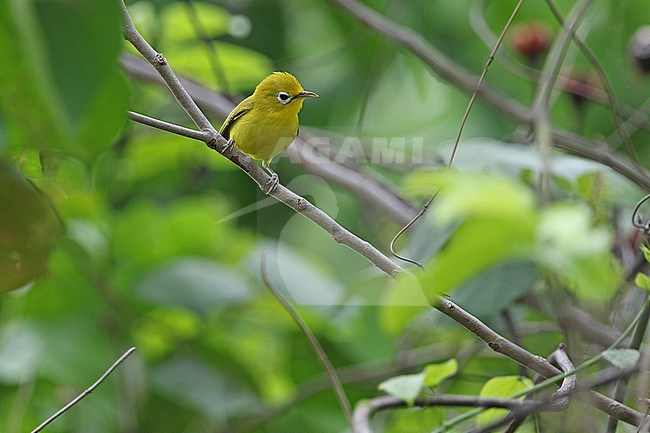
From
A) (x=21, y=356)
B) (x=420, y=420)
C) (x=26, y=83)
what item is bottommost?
(x=21, y=356)

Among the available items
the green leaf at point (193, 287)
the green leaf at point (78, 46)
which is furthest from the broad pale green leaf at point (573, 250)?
the green leaf at point (193, 287)

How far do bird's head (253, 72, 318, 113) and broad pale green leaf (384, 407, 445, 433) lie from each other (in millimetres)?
338

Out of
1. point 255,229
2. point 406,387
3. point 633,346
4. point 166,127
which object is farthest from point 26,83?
point 255,229

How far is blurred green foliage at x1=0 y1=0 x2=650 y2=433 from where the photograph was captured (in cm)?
27

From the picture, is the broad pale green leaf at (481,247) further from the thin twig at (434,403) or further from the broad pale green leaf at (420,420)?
the broad pale green leaf at (420,420)

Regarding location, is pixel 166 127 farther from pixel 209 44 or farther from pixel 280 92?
pixel 209 44

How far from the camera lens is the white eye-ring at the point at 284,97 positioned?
2.68 feet

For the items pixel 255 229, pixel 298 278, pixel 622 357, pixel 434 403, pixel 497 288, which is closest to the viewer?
pixel 622 357

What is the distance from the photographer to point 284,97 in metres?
0.83

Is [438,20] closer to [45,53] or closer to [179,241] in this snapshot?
[179,241]

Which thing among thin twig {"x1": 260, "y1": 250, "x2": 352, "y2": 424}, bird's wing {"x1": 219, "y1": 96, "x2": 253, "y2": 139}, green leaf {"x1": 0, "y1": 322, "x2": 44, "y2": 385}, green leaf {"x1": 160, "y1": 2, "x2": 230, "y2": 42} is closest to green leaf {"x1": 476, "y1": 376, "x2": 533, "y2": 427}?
thin twig {"x1": 260, "y1": 250, "x2": 352, "y2": 424}

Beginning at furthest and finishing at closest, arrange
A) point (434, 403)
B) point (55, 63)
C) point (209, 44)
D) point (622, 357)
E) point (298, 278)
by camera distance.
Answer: point (298, 278), point (209, 44), point (434, 403), point (622, 357), point (55, 63)

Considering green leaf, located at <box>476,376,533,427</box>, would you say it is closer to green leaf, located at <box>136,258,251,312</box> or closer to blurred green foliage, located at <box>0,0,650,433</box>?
blurred green foliage, located at <box>0,0,650,433</box>

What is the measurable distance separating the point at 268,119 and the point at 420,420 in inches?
13.0
